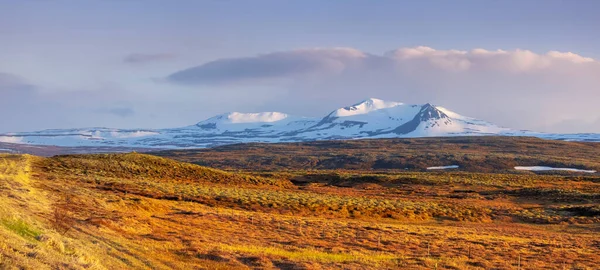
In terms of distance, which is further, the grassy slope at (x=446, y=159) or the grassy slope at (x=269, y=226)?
the grassy slope at (x=446, y=159)

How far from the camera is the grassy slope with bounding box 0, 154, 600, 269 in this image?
18.7 metres

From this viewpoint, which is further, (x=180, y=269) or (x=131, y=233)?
(x=131, y=233)

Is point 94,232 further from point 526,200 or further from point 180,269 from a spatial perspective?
point 526,200

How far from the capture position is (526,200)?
60.1 m

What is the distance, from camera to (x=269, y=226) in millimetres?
32438

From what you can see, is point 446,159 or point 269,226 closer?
point 269,226

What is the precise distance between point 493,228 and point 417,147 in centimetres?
15227

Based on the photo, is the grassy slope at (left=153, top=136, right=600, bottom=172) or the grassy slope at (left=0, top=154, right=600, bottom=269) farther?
the grassy slope at (left=153, top=136, right=600, bottom=172)

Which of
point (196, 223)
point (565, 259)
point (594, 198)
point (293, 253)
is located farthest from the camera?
point (594, 198)

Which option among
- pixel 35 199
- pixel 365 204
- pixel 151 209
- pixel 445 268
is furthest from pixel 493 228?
pixel 35 199

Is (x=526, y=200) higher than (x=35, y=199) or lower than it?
lower

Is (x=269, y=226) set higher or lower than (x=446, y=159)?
higher

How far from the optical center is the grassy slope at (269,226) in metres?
18.7

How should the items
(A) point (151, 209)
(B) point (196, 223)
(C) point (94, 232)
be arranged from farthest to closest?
(A) point (151, 209) → (B) point (196, 223) → (C) point (94, 232)
